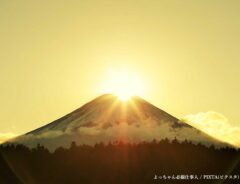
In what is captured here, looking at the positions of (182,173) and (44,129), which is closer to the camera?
(182,173)

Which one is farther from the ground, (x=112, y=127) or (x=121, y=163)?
(x=112, y=127)

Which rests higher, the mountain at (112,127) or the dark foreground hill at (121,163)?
the mountain at (112,127)

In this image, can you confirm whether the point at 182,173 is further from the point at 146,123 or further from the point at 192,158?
the point at 146,123

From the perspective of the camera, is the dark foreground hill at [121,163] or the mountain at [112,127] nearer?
the dark foreground hill at [121,163]

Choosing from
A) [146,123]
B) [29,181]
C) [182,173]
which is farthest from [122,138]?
[29,181]

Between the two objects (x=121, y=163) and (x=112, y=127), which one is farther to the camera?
(x=112, y=127)
